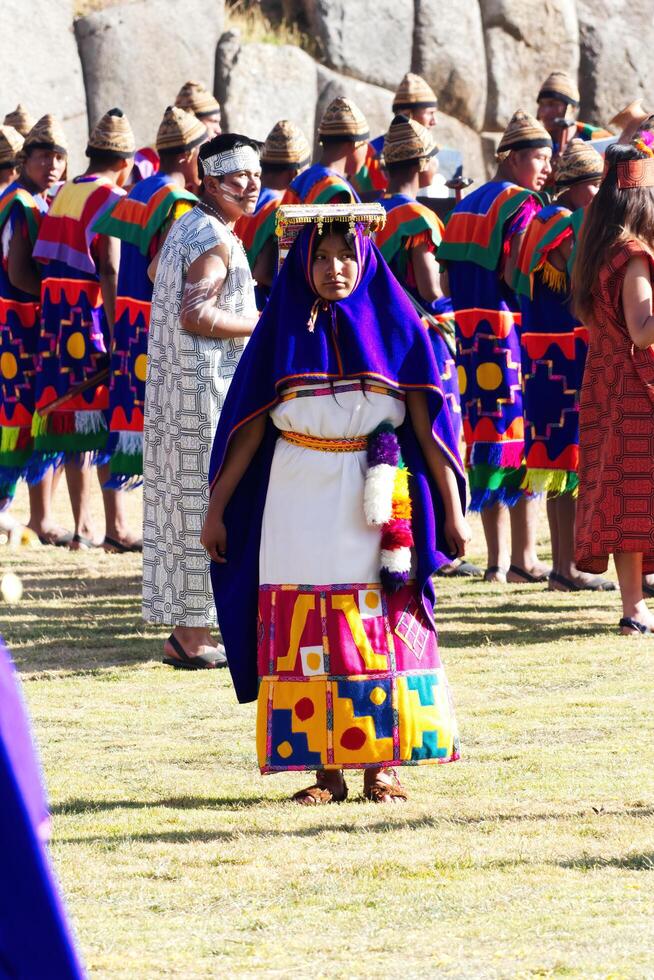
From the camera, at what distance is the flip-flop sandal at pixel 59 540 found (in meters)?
11.5

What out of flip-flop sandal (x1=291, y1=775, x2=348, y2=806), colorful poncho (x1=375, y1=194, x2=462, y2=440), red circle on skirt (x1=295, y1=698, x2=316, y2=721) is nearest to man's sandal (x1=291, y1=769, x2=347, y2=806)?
flip-flop sandal (x1=291, y1=775, x2=348, y2=806)

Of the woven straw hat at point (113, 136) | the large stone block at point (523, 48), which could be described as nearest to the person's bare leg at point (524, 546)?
the woven straw hat at point (113, 136)

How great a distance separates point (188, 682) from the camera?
24.0 ft

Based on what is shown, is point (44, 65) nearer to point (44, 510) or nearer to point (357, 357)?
point (44, 510)

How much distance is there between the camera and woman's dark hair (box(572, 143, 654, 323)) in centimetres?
730

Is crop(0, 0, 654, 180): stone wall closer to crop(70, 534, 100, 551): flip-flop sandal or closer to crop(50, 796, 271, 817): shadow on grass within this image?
crop(70, 534, 100, 551): flip-flop sandal

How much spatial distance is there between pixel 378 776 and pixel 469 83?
16.5m

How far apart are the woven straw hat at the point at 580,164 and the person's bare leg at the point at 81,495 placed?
3.76 meters

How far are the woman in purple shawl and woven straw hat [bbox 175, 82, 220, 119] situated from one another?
6494 millimetres

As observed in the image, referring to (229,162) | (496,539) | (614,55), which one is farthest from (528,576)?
(614,55)

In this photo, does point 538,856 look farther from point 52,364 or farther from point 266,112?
point 266,112

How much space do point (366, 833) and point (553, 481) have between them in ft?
14.7

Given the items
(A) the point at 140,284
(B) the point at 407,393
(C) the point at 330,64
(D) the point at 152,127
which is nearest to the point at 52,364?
(A) the point at 140,284

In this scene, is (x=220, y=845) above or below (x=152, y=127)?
below
